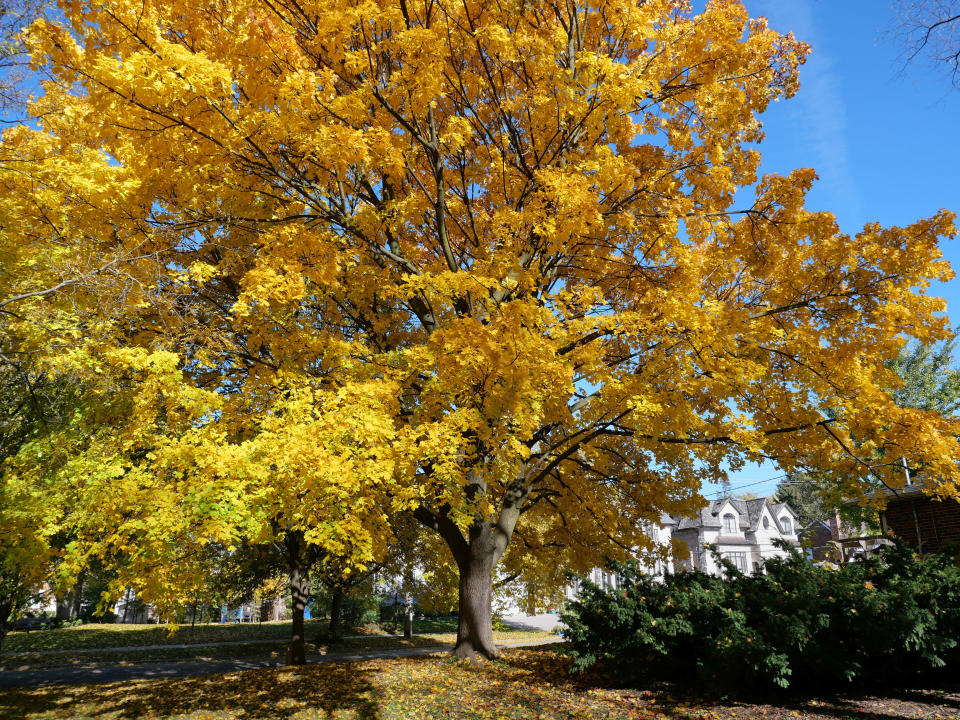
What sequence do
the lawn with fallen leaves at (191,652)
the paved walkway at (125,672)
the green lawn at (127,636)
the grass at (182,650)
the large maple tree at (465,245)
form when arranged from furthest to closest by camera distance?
the green lawn at (127,636), the grass at (182,650), the lawn with fallen leaves at (191,652), the paved walkway at (125,672), the large maple tree at (465,245)

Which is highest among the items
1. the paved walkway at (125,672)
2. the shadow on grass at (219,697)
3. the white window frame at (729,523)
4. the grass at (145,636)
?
the white window frame at (729,523)

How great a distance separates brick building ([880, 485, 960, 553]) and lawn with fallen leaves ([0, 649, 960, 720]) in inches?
381

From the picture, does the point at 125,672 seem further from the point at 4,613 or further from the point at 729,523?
the point at 729,523

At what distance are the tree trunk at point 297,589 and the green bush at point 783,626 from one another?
829 centimetres

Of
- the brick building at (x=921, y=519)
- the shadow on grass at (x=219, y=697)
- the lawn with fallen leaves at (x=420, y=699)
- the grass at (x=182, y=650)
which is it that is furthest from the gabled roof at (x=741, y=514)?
the shadow on grass at (x=219, y=697)

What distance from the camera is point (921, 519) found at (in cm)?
1580

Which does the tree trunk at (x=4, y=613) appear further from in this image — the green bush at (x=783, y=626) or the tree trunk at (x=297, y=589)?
the green bush at (x=783, y=626)

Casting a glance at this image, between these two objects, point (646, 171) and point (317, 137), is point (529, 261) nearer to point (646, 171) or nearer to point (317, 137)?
point (646, 171)

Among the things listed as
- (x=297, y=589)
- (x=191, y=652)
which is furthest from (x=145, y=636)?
(x=297, y=589)

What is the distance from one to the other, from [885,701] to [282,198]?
11252 millimetres

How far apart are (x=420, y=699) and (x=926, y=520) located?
15999 mm

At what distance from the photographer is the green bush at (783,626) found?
23.9ft

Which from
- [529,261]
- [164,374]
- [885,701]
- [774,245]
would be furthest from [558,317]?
[885,701]

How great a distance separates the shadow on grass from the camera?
25.4 ft
